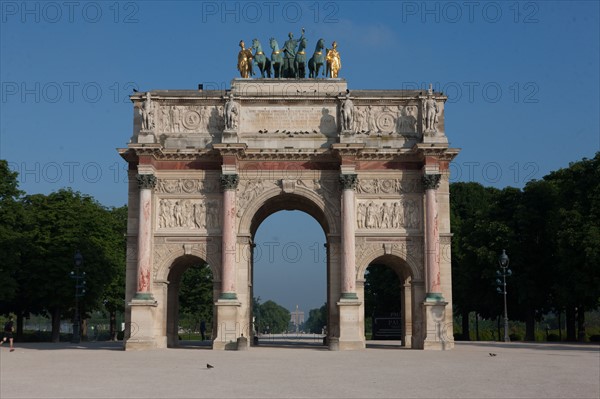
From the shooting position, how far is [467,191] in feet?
226

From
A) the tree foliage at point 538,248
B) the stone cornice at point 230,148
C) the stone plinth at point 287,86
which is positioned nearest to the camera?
the stone cornice at point 230,148

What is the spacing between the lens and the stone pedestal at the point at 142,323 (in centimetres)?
→ 3991

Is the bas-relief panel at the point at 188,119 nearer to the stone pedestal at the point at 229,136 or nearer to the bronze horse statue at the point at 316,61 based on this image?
the stone pedestal at the point at 229,136

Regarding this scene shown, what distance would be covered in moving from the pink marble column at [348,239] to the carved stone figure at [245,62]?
8.66 m

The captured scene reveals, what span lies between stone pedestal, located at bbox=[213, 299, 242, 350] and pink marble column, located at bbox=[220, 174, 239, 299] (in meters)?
0.47

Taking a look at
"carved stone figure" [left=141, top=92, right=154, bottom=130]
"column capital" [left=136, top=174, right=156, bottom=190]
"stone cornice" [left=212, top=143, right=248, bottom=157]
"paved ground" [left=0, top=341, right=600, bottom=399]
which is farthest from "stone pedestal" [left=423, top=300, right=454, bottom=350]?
"carved stone figure" [left=141, top=92, right=154, bottom=130]

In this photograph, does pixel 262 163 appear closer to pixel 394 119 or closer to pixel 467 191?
pixel 394 119

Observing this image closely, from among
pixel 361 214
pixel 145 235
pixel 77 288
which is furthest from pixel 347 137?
pixel 77 288

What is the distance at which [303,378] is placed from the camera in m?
20.8

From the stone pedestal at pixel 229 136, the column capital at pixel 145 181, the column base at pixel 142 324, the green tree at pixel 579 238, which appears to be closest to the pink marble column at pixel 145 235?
the column capital at pixel 145 181

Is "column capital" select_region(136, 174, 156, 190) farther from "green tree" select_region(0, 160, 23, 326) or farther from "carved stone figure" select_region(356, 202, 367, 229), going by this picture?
"green tree" select_region(0, 160, 23, 326)

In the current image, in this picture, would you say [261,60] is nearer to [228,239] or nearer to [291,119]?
[291,119]

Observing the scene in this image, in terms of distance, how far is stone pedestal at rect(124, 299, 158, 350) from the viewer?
39.9 metres

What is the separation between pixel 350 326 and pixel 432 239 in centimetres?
629
